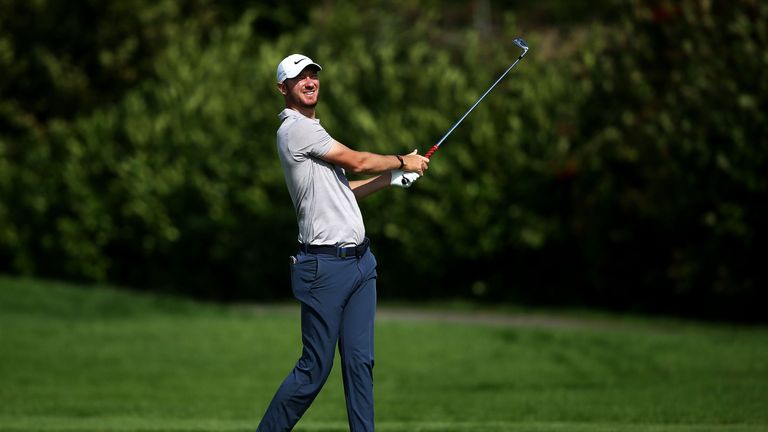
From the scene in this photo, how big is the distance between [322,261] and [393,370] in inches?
372

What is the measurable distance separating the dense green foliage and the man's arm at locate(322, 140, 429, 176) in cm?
1183

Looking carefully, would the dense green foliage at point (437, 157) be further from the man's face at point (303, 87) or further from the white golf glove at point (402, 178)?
the man's face at point (303, 87)

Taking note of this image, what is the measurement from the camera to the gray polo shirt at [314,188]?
689 cm

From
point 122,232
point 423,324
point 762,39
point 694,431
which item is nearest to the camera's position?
point 694,431

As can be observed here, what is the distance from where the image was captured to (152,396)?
45.4 ft

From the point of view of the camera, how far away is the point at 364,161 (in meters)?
6.90

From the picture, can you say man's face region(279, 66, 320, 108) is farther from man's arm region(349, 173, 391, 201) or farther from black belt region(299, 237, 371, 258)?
black belt region(299, 237, 371, 258)

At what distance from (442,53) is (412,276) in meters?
4.25

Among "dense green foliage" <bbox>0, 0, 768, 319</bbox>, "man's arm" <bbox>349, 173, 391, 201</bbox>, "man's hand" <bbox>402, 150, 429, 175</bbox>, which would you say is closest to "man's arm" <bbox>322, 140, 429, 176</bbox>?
"man's hand" <bbox>402, 150, 429, 175</bbox>

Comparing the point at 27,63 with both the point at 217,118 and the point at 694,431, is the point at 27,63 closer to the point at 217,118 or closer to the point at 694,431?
the point at 217,118

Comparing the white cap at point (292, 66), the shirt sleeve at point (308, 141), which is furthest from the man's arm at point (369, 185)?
the white cap at point (292, 66)

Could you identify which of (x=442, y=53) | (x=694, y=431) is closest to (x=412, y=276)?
(x=442, y=53)

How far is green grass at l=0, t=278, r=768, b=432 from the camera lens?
10781 mm

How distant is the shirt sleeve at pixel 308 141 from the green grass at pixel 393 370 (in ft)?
11.2
